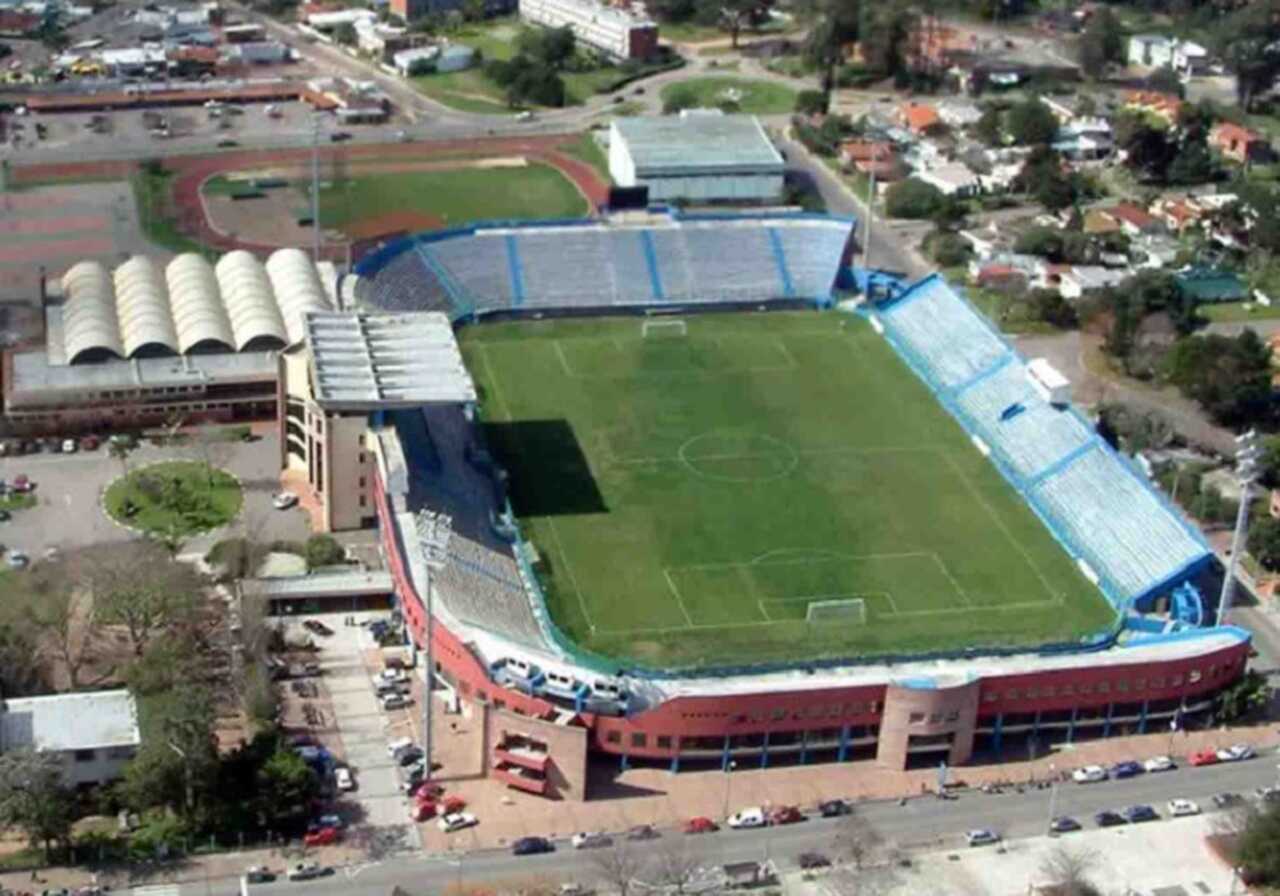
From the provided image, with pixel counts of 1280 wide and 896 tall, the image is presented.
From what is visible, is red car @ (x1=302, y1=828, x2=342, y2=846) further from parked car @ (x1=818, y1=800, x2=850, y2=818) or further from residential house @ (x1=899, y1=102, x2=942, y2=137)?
residential house @ (x1=899, y1=102, x2=942, y2=137)

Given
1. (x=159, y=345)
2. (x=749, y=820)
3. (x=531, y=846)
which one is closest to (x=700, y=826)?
(x=749, y=820)

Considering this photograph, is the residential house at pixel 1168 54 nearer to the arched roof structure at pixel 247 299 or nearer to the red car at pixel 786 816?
the arched roof structure at pixel 247 299

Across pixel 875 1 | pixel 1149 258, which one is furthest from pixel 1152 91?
pixel 1149 258

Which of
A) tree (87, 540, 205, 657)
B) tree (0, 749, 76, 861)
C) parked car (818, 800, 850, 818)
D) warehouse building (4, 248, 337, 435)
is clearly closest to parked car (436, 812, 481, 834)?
parked car (818, 800, 850, 818)

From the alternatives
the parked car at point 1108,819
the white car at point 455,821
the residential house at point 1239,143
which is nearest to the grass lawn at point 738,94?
the residential house at point 1239,143

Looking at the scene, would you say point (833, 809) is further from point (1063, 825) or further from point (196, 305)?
point (196, 305)

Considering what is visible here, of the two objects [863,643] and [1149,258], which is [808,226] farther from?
[863,643]
